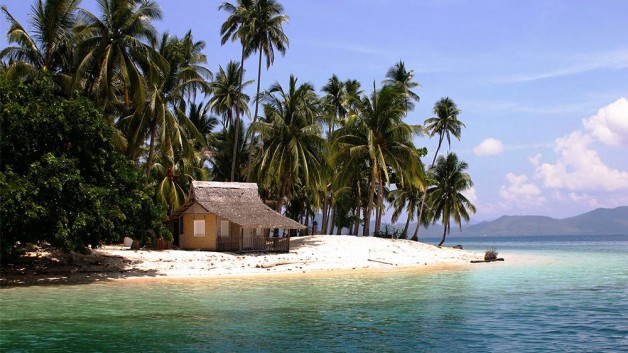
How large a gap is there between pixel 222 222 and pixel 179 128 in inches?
218

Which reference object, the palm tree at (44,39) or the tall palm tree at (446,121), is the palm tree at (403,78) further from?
the palm tree at (44,39)

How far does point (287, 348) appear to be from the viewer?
11078 mm

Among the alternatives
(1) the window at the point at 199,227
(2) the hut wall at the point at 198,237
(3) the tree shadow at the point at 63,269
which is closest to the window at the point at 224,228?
(2) the hut wall at the point at 198,237

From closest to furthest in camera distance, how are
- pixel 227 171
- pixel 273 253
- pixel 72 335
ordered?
pixel 72 335 → pixel 273 253 → pixel 227 171

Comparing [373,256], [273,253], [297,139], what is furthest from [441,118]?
[273,253]

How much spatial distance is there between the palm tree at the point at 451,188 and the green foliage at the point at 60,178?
1239 inches

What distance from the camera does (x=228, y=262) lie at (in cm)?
2786

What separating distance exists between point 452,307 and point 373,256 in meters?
17.1

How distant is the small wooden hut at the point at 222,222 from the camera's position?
103 feet

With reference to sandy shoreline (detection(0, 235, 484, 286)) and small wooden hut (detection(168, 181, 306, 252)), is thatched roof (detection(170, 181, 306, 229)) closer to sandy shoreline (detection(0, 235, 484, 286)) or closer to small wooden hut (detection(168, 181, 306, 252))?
small wooden hut (detection(168, 181, 306, 252))

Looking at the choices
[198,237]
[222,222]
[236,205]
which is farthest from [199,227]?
[236,205]

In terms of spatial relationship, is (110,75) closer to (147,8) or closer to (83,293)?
(147,8)

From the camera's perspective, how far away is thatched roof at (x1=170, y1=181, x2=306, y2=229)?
30841 mm

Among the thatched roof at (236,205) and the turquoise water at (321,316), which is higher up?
the thatched roof at (236,205)
